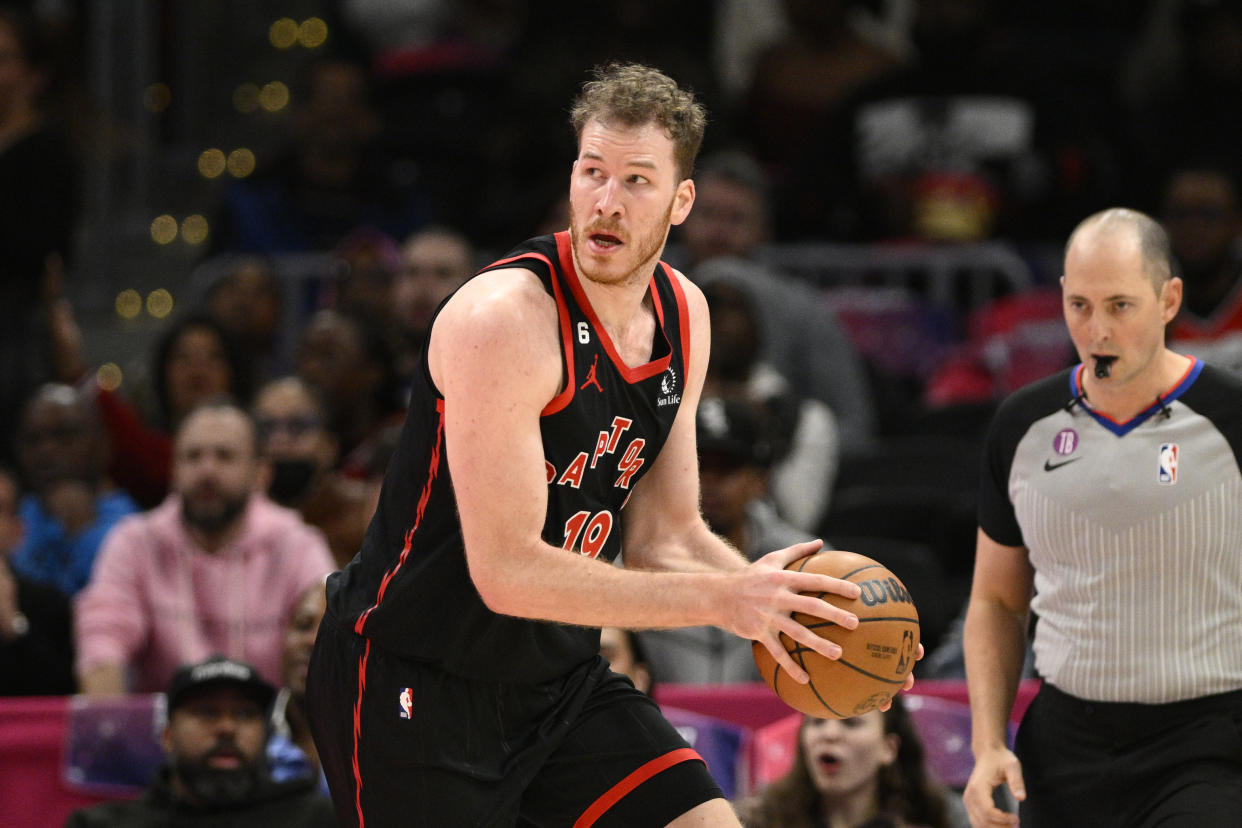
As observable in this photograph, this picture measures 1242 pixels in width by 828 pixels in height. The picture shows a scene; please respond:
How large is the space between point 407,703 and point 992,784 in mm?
1604

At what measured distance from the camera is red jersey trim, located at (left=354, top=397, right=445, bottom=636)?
387cm

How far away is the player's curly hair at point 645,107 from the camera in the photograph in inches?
151

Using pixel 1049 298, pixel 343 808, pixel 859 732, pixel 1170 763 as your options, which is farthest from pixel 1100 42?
pixel 343 808

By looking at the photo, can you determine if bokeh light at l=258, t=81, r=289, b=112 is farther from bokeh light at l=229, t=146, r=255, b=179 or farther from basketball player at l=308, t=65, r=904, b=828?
basketball player at l=308, t=65, r=904, b=828

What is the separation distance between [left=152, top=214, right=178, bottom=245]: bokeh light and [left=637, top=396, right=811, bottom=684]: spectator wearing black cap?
5.26 meters

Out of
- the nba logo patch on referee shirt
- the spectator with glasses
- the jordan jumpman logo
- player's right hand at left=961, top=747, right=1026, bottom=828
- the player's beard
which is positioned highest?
the player's beard

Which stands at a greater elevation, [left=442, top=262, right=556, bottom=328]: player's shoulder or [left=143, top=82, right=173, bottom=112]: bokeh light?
[left=143, top=82, right=173, bottom=112]: bokeh light

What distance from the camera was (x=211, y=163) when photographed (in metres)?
12.1

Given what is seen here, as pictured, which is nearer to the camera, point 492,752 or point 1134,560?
point 492,752

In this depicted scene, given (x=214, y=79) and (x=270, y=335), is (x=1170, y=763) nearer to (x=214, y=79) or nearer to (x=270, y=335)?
(x=270, y=335)

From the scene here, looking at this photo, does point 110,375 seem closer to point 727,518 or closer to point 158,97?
point 158,97

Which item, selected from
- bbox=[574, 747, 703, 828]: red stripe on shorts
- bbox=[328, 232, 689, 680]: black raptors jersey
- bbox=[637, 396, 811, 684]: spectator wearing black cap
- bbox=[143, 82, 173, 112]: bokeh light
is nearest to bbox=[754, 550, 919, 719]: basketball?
bbox=[574, 747, 703, 828]: red stripe on shorts

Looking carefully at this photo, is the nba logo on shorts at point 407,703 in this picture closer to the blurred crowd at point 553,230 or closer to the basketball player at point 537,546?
the basketball player at point 537,546

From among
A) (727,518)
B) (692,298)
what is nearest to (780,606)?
(692,298)
